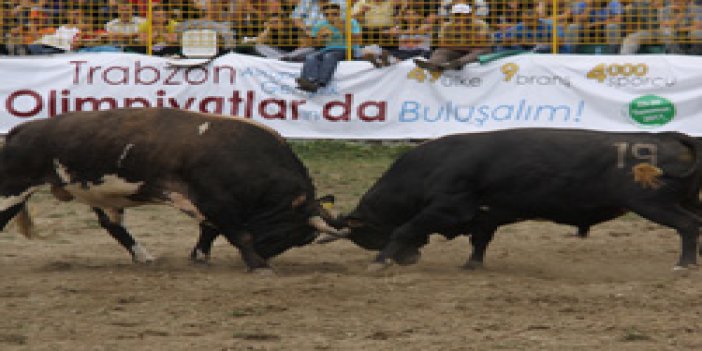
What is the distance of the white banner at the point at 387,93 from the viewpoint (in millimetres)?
16078

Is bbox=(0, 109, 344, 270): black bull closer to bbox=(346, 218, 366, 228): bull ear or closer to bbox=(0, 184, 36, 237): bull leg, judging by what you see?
bbox=(0, 184, 36, 237): bull leg

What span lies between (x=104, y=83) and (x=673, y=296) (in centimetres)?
1042

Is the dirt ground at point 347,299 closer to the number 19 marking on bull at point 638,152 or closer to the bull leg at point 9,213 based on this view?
the bull leg at point 9,213

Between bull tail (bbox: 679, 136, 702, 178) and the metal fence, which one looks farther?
the metal fence

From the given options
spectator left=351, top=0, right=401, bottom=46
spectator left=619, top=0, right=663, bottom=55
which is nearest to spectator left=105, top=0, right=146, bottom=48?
spectator left=351, top=0, right=401, bottom=46

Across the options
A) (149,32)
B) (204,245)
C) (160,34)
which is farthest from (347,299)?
(160,34)

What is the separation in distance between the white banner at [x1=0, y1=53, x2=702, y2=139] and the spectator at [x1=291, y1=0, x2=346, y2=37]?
2.20 ft

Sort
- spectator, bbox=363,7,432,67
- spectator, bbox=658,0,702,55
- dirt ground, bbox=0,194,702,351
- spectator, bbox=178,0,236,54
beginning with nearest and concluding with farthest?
dirt ground, bbox=0,194,702,351, spectator, bbox=658,0,702,55, spectator, bbox=363,7,432,67, spectator, bbox=178,0,236,54

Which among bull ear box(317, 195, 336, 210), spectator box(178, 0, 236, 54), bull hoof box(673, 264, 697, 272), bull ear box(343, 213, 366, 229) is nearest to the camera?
bull hoof box(673, 264, 697, 272)

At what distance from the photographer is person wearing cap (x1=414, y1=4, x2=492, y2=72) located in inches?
647

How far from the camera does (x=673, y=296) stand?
786cm

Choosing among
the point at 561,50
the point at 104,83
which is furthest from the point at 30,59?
the point at 561,50

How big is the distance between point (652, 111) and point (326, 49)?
4.22m

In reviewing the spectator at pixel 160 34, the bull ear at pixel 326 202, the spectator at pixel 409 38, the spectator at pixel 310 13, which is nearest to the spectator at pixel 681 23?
the spectator at pixel 409 38
